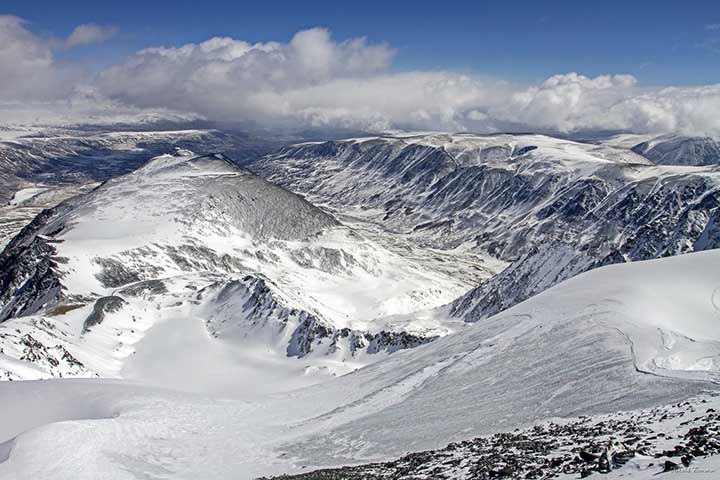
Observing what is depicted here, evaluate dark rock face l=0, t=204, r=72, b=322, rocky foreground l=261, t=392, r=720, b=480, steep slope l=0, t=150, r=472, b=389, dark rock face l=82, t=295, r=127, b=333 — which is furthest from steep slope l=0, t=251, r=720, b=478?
dark rock face l=0, t=204, r=72, b=322

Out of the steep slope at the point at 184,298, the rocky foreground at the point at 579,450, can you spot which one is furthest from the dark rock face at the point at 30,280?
the rocky foreground at the point at 579,450

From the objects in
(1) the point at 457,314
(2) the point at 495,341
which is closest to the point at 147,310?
(1) the point at 457,314

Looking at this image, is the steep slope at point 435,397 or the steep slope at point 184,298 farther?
the steep slope at point 184,298

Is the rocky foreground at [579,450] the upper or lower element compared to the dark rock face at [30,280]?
lower

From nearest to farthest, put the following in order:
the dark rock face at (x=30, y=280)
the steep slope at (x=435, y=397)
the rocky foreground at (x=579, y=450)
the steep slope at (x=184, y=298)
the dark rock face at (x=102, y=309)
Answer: the rocky foreground at (x=579, y=450)
the steep slope at (x=435, y=397)
the steep slope at (x=184, y=298)
the dark rock face at (x=102, y=309)
the dark rock face at (x=30, y=280)

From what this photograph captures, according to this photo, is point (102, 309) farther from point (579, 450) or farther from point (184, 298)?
point (579, 450)

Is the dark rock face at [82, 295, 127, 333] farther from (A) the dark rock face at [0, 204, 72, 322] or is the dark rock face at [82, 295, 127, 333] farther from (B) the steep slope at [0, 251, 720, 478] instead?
(B) the steep slope at [0, 251, 720, 478]

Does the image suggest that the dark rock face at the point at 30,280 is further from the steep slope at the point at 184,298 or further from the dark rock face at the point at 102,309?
the dark rock face at the point at 102,309

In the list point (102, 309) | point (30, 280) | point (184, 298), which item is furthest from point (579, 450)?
point (30, 280)

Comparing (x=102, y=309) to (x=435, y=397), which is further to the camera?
(x=102, y=309)
